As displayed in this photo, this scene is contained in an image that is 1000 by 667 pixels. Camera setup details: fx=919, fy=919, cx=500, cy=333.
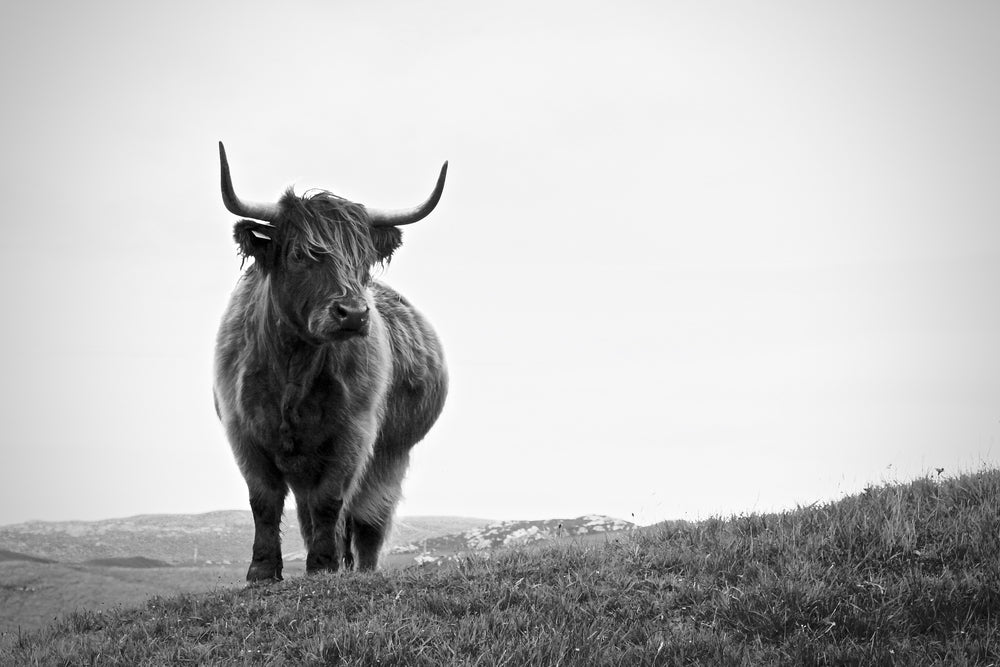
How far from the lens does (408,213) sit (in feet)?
35.2

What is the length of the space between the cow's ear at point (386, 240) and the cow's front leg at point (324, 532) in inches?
112

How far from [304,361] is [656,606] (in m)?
4.98

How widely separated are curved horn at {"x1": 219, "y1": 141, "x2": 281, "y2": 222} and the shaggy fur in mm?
116

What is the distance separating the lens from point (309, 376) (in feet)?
32.8

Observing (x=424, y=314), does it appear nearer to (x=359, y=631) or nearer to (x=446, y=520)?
(x=359, y=631)

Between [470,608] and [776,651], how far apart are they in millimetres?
2181

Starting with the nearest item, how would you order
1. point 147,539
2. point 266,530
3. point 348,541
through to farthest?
point 266,530, point 348,541, point 147,539

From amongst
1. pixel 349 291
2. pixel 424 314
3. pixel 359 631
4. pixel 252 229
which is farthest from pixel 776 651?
pixel 424 314

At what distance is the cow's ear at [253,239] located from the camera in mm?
9852

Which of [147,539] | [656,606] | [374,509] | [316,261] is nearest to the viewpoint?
[656,606]

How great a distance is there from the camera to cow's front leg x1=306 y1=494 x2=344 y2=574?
32.8 ft

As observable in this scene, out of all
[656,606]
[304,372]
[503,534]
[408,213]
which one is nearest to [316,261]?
[304,372]

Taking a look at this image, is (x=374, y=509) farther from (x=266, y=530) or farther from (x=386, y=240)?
(x=386, y=240)

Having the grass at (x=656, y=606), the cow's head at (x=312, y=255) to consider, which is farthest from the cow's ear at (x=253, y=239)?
the grass at (x=656, y=606)
